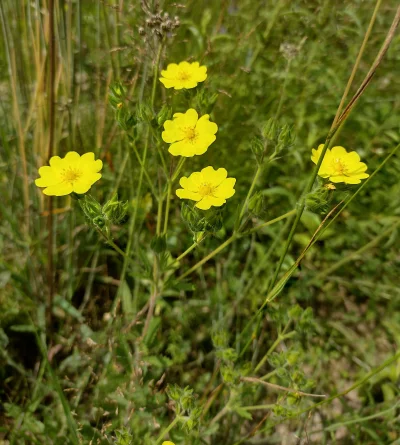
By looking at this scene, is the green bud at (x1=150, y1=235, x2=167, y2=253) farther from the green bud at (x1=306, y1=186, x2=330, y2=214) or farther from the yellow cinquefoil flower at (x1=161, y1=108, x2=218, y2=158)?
the green bud at (x1=306, y1=186, x2=330, y2=214)

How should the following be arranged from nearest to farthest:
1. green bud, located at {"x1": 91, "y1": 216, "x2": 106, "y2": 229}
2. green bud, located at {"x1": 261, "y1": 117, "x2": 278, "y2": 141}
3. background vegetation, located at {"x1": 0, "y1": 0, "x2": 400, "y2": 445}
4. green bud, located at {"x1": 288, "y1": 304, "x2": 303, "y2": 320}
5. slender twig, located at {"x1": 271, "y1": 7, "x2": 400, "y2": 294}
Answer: slender twig, located at {"x1": 271, "y1": 7, "x2": 400, "y2": 294} → green bud, located at {"x1": 91, "y1": 216, "x2": 106, "y2": 229} → green bud, located at {"x1": 261, "y1": 117, "x2": 278, "y2": 141} → green bud, located at {"x1": 288, "y1": 304, "x2": 303, "y2": 320} → background vegetation, located at {"x1": 0, "y1": 0, "x2": 400, "y2": 445}

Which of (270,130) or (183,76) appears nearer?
(270,130)

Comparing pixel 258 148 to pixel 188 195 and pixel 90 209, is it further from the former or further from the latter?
pixel 90 209

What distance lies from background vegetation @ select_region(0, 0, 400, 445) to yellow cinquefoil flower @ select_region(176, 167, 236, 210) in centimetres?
17

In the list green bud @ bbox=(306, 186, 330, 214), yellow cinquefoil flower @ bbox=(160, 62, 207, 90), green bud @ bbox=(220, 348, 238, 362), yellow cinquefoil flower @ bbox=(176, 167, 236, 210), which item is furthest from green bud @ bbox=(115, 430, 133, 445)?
yellow cinquefoil flower @ bbox=(160, 62, 207, 90)

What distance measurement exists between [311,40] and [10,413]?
1.84 meters

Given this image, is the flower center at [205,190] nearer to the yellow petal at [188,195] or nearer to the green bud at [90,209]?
the yellow petal at [188,195]

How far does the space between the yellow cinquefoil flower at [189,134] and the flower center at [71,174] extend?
0.24 meters

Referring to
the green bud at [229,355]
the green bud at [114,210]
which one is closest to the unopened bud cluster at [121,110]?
the green bud at [114,210]

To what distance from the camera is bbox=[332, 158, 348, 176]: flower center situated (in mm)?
1181

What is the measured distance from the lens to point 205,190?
1.13m

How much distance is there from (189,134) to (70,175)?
0.33 meters

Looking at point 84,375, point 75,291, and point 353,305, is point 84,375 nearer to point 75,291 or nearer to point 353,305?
point 75,291

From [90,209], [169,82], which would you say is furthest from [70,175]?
[169,82]
